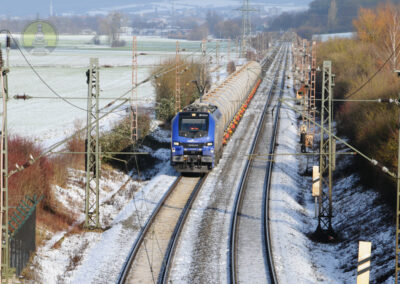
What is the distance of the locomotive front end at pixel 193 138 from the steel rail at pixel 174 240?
1.43 meters

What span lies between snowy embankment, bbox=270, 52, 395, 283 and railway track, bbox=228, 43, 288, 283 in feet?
1.30

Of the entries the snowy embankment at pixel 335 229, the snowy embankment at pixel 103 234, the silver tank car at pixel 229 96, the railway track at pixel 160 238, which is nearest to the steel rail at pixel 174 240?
the railway track at pixel 160 238

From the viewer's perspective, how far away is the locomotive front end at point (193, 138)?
29.3 metres

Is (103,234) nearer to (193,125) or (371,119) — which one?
(193,125)

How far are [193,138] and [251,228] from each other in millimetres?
6992

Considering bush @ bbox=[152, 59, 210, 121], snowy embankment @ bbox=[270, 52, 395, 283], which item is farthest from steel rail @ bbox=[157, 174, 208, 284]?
bush @ bbox=[152, 59, 210, 121]

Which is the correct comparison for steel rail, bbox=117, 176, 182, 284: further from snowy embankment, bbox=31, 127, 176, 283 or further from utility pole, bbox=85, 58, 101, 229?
utility pole, bbox=85, 58, 101, 229

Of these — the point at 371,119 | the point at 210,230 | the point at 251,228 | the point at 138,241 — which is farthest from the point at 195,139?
the point at 371,119

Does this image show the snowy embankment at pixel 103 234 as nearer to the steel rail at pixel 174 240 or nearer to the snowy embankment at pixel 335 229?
the steel rail at pixel 174 240

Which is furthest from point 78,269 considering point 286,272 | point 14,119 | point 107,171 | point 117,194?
point 14,119

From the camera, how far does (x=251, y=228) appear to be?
23.7m

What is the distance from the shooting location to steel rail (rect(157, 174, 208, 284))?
18.6 m

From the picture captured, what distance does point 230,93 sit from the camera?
137 feet

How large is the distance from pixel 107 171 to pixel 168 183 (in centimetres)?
336
